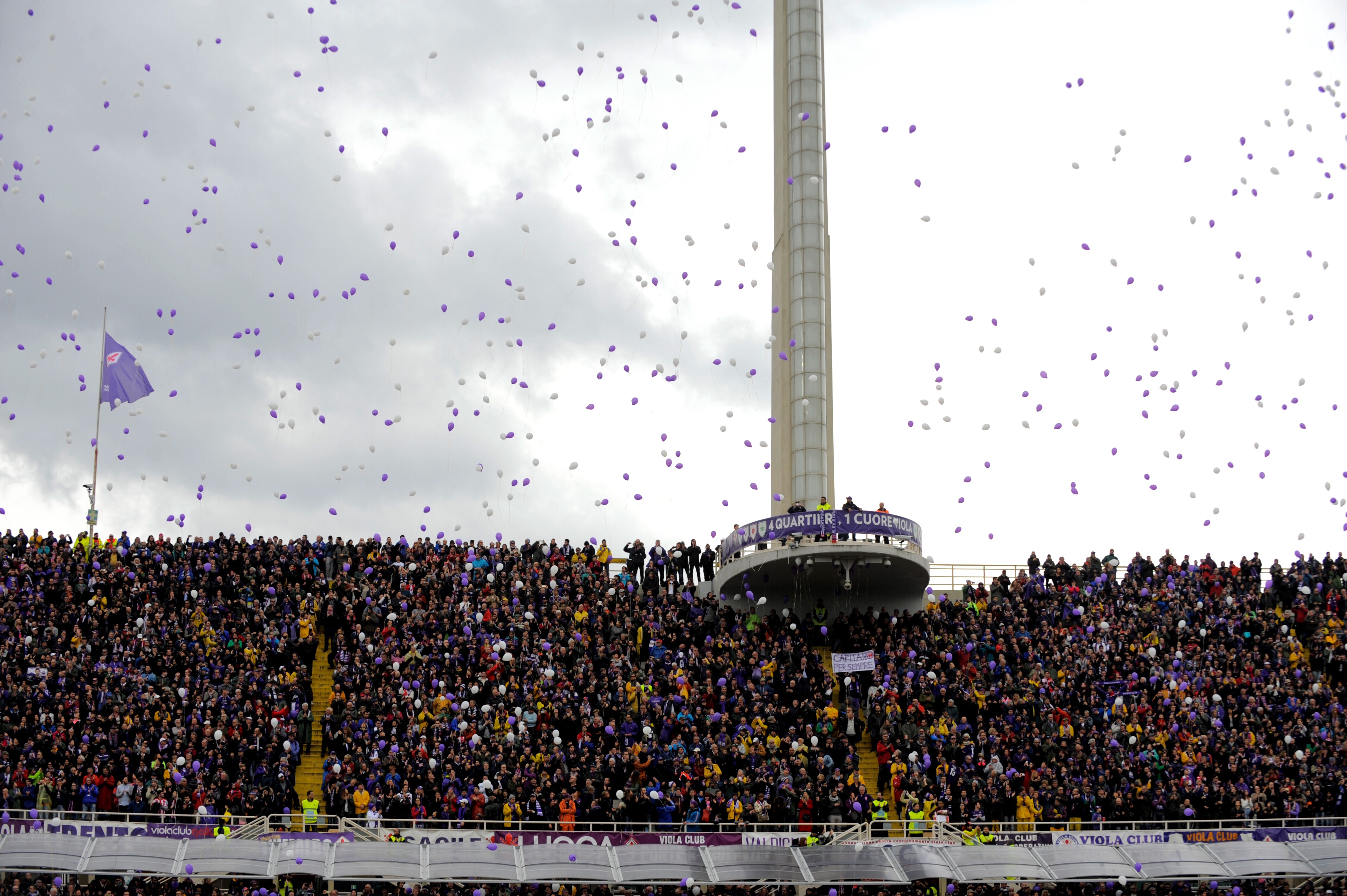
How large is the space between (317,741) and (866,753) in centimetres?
1151

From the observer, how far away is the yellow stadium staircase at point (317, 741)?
30359 millimetres

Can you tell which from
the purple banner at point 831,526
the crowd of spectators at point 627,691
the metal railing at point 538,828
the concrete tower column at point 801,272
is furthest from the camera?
the concrete tower column at point 801,272

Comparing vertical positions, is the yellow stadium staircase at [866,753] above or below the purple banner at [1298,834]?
above

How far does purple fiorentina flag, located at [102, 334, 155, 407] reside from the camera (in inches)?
1559

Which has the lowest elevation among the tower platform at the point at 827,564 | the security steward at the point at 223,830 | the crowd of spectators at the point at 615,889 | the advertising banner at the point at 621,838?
the crowd of spectators at the point at 615,889

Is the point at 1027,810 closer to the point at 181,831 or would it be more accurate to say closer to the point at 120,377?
the point at 181,831

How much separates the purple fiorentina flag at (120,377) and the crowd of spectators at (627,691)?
528cm

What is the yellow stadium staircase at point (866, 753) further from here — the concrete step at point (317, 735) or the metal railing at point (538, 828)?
the concrete step at point (317, 735)

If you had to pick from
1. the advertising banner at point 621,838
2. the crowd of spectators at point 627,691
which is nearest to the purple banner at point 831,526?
the crowd of spectators at point 627,691

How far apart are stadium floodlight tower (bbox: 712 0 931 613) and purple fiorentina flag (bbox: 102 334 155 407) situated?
52.1ft

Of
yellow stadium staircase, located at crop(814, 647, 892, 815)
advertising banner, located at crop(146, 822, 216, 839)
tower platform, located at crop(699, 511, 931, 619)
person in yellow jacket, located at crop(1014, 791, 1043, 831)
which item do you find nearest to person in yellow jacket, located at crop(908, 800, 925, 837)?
yellow stadium staircase, located at crop(814, 647, 892, 815)

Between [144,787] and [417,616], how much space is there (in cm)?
713

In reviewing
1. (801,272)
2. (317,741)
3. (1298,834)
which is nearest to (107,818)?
(317,741)

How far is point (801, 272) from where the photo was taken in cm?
4675
